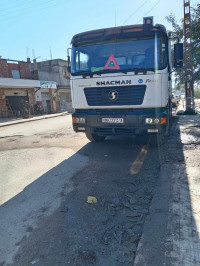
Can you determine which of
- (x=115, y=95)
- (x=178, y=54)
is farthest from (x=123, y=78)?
(x=178, y=54)

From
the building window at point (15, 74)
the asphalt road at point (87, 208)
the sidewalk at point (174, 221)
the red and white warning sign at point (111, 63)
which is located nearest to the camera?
the sidewalk at point (174, 221)

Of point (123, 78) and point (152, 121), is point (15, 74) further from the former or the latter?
point (152, 121)

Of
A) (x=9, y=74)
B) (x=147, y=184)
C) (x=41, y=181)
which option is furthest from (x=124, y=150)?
(x=9, y=74)

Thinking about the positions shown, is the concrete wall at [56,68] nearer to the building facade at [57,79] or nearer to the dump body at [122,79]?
the building facade at [57,79]

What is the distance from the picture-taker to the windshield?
472 cm

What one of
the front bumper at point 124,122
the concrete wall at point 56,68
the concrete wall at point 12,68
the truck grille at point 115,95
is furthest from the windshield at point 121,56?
the concrete wall at point 56,68

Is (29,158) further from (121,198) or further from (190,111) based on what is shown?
(190,111)

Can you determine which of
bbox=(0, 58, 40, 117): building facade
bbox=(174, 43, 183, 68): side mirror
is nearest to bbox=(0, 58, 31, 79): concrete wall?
bbox=(0, 58, 40, 117): building facade

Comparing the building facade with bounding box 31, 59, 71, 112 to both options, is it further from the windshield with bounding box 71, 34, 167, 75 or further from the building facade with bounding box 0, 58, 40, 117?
the windshield with bounding box 71, 34, 167, 75

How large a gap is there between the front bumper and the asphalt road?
67 cm

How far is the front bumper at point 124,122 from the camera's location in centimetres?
478

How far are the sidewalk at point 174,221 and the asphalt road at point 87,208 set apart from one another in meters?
0.01

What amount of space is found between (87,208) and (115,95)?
2.89 m

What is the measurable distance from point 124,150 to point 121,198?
267 cm
